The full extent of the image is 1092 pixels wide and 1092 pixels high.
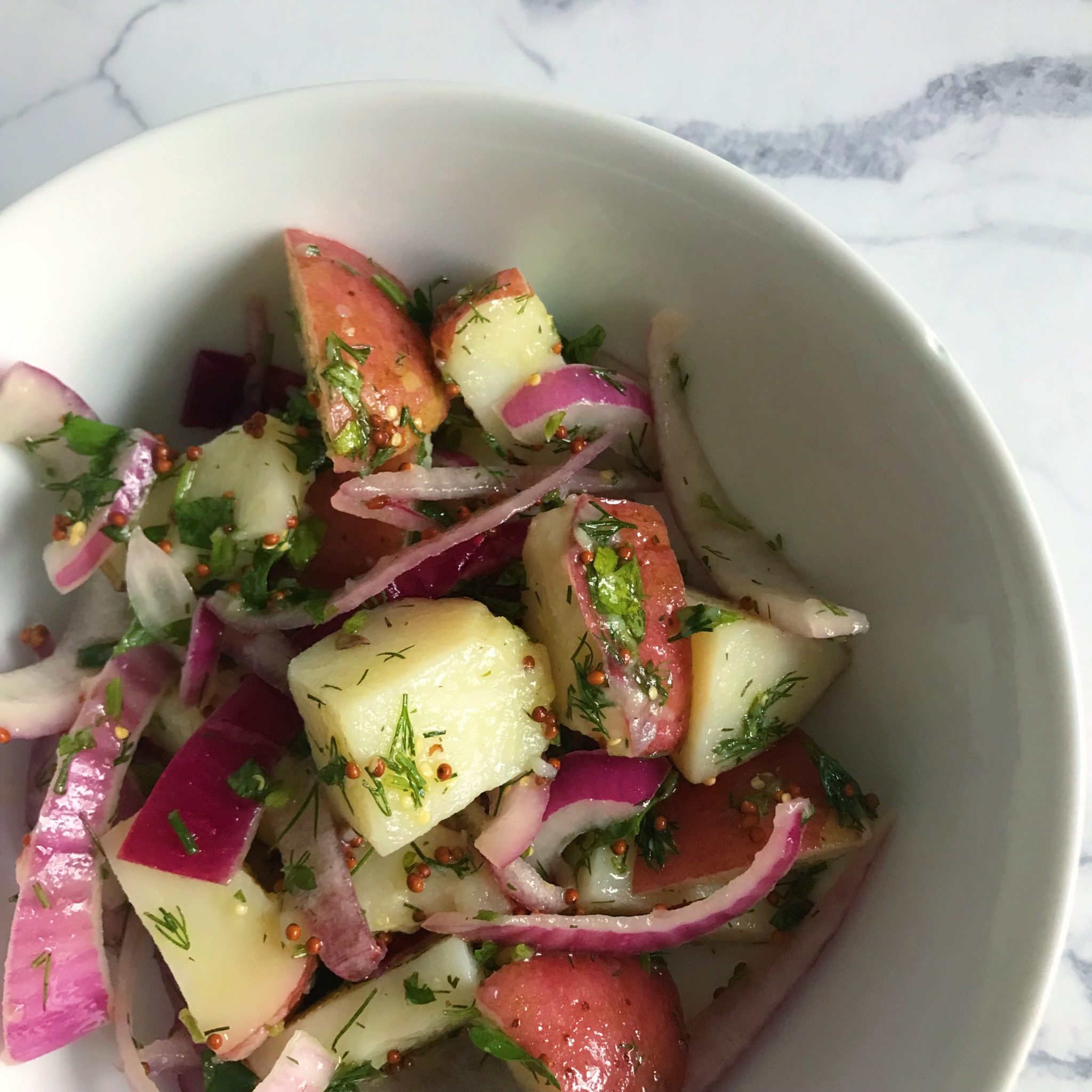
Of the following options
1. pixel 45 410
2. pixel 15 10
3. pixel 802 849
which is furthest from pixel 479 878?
pixel 15 10

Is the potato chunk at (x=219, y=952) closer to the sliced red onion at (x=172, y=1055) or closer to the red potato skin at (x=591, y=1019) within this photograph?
the sliced red onion at (x=172, y=1055)

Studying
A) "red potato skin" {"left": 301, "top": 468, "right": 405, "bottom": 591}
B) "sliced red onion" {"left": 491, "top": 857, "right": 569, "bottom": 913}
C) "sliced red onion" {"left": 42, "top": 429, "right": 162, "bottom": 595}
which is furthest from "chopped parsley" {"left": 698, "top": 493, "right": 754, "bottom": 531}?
"sliced red onion" {"left": 42, "top": 429, "right": 162, "bottom": 595}

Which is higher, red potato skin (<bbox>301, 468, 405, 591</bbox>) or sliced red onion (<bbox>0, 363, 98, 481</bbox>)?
sliced red onion (<bbox>0, 363, 98, 481</bbox>)

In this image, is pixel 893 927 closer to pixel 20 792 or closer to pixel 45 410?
pixel 20 792

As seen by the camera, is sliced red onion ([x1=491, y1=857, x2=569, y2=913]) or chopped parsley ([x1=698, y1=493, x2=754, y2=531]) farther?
chopped parsley ([x1=698, y1=493, x2=754, y2=531])

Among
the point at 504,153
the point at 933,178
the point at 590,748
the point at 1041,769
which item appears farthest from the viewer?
the point at 933,178

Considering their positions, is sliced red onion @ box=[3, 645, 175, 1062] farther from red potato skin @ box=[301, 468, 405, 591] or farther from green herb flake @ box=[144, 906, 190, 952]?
red potato skin @ box=[301, 468, 405, 591]

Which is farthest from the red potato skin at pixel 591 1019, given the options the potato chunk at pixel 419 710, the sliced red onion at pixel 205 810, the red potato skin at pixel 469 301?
the red potato skin at pixel 469 301

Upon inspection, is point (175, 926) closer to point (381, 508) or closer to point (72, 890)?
point (72, 890)
